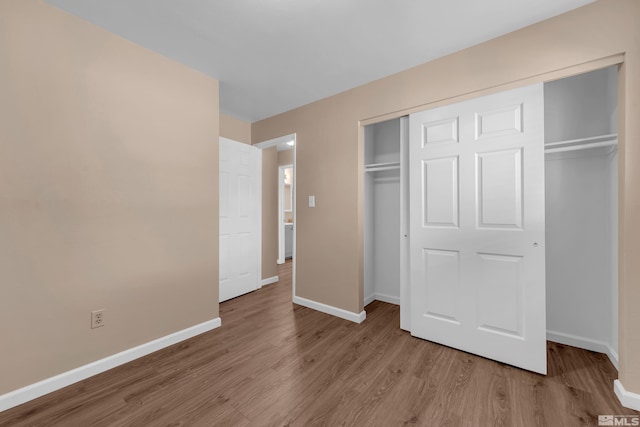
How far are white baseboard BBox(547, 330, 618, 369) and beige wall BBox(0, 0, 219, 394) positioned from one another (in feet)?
10.7

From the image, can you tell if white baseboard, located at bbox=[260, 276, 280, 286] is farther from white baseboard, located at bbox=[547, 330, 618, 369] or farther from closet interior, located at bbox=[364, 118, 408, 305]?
white baseboard, located at bbox=[547, 330, 618, 369]

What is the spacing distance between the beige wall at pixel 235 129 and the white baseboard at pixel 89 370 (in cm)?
246

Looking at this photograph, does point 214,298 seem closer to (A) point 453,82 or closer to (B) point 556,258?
(A) point 453,82

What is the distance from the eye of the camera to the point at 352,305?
110 inches

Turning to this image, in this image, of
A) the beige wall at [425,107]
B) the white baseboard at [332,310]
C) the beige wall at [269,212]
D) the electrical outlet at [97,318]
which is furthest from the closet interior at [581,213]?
the electrical outlet at [97,318]

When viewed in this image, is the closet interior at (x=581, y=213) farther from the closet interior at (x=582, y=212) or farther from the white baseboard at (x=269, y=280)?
the white baseboard at (x=269, y=280)

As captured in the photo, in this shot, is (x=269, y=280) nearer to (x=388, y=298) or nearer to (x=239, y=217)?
(x=239, y=217)

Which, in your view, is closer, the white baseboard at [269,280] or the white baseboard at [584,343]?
the white baseboard at [584,343]

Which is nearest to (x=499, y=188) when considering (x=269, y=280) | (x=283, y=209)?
(x=269, y=280)

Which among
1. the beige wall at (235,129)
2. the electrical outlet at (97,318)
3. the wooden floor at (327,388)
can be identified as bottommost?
the wooden floor at (327,388)

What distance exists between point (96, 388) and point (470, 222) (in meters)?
3.01

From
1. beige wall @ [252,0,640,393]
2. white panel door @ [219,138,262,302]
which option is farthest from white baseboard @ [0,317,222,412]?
beige wall @ [252,0,640,393]

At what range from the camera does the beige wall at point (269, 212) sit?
414cm

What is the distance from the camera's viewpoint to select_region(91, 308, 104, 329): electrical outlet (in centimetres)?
188
